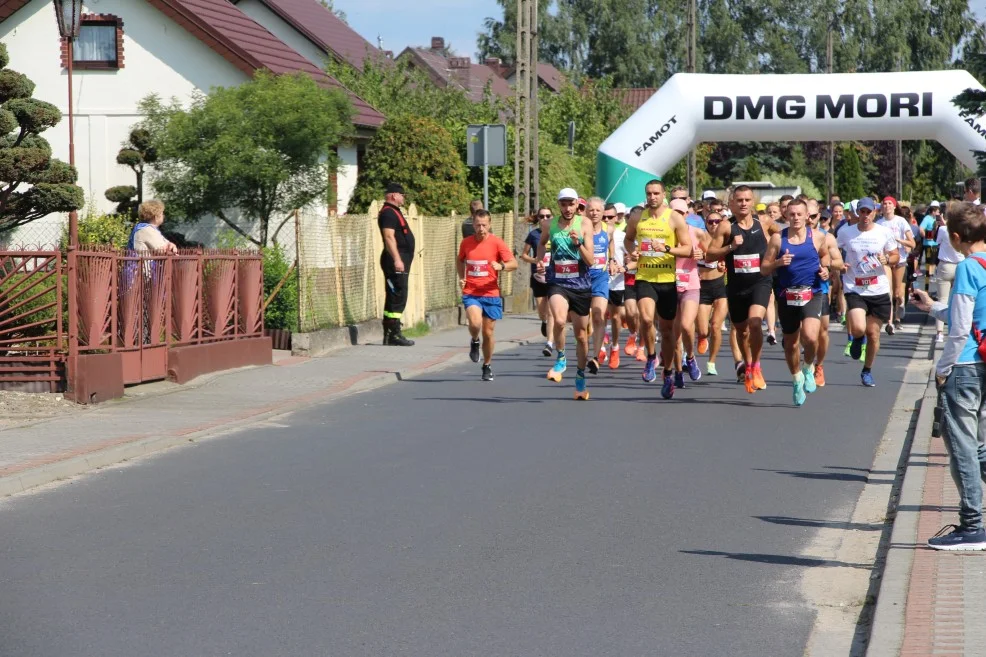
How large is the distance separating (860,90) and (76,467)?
63.7 ft

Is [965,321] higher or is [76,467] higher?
[965,321]

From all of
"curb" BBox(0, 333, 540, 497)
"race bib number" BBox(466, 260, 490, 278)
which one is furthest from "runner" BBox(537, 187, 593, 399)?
"curb" BBox(0, 333, 540, 497)

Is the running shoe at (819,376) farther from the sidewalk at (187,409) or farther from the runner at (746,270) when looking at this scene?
the sidewalk at (187,409)

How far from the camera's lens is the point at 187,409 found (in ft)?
42.8

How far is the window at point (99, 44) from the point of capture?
92.1 ft

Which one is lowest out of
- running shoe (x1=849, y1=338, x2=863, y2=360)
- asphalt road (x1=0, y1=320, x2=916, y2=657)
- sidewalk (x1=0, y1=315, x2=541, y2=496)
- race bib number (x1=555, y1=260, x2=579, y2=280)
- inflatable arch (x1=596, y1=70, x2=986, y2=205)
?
asphalt road (x1=0, y1=320, x2=916, y2=657)

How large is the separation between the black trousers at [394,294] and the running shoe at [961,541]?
44.9 ft

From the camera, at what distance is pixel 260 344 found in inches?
670

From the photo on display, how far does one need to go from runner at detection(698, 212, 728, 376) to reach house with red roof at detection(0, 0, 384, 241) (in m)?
12.6

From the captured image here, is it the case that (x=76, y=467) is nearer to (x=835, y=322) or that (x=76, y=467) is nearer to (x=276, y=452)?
(x=276, y=452)

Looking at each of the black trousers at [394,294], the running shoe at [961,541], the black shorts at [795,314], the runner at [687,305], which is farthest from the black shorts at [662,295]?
the running shoe at [961,541]

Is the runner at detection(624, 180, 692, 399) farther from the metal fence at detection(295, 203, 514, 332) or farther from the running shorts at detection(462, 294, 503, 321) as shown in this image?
the metal fence at detection(295, 203, 514, 332)

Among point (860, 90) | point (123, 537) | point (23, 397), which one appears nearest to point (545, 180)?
point (860, 90)

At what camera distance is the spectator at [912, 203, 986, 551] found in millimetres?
6836
